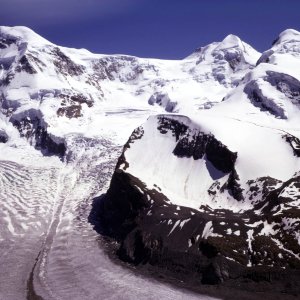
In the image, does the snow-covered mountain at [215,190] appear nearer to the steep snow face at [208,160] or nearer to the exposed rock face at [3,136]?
the steep snow face at [208,160]

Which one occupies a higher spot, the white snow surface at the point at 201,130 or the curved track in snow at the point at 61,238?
→ the white snow surface at the point at 201,130

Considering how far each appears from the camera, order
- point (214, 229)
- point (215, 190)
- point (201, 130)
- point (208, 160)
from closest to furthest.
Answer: point (214, 229) < point (215, 190) < point (208, 160) < point (201, 130)

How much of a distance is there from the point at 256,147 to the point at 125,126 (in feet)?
275

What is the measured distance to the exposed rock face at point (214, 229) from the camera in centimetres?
7531

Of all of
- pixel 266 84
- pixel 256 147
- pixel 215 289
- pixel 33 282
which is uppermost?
pixel 266 84

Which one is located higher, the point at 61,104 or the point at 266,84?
the point at 266,84

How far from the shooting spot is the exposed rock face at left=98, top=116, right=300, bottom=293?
75.3 m

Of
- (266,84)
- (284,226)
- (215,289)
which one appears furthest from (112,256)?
(266,84)

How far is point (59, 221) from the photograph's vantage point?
110250 millimetres

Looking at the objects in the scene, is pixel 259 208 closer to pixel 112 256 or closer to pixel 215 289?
pixel 215 289

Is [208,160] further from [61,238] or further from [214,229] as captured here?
[61,238]

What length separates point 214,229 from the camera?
82.3 metres

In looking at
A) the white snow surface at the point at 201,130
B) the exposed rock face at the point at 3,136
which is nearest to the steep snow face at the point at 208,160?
the white snow surface at the point at 201,130

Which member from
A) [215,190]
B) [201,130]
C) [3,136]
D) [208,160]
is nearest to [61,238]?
[215,190]
